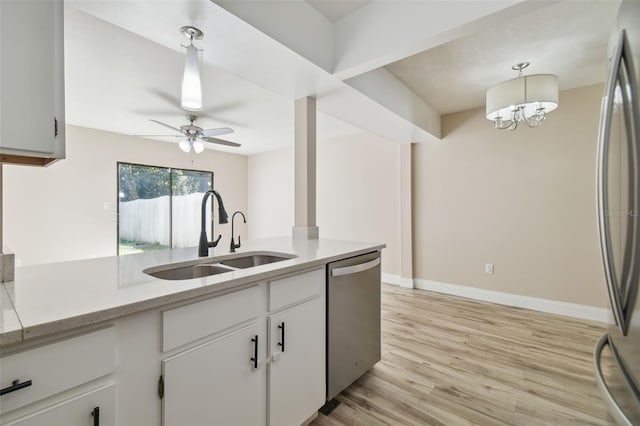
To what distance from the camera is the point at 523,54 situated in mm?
2406

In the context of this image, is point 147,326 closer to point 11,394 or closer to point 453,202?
point 11,394

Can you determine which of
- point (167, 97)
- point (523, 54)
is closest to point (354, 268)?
point (523, 54)

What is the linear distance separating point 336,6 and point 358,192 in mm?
3321

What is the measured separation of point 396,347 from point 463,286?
1.92 m

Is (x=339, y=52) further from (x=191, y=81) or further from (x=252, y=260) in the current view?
(x=252, y=260)

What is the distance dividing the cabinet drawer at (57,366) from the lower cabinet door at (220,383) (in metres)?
0.19

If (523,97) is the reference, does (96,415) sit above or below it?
below

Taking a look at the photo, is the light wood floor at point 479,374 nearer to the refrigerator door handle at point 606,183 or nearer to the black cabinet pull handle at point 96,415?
the refrigerator door handle at point 606,183

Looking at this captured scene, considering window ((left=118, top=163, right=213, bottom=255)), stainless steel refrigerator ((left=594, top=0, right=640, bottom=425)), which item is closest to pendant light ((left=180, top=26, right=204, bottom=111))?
stainless steel refrigerator ((left=594, top=0, right=640, bottom=425))

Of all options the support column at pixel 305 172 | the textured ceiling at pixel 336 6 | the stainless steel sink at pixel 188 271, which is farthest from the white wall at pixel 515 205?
the stainless steel sink at pixel 188 271

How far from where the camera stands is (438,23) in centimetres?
161

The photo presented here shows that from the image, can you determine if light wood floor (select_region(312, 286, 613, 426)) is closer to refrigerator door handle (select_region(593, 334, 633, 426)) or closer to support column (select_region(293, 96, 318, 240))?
refrigerator door handle (select_region(593, 334, 633, 426))

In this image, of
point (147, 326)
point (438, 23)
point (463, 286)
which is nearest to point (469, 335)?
point (463, 286)

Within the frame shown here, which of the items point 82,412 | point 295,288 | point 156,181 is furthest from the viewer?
point 156,181
